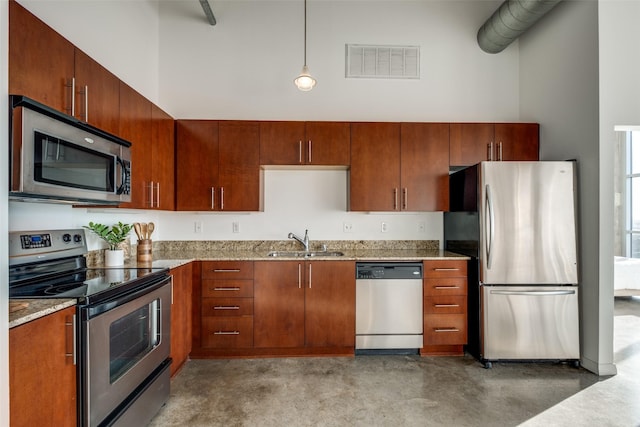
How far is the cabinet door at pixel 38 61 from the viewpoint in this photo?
1453mm

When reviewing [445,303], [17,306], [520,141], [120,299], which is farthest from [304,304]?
[520,141]

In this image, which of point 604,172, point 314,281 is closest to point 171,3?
point 314,281

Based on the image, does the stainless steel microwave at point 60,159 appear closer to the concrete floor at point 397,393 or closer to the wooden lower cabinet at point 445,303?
the concrete floor at point 397,393

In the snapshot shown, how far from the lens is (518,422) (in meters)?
2.08

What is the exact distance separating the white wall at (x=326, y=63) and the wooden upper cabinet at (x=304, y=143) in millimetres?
451

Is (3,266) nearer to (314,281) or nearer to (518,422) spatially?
(314,281)

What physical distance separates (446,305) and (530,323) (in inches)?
26.3

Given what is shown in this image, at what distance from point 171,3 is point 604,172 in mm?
4358

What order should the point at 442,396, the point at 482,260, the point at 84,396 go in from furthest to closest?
the point at 482,260 → the point at 442,396 → the point at 84,396

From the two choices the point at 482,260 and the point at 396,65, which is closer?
the point at 482,260

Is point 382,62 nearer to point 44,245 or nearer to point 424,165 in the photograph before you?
point 424,165

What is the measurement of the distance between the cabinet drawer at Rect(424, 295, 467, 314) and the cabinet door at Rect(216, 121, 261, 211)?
1.83 meters

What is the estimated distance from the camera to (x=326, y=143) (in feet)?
10.6

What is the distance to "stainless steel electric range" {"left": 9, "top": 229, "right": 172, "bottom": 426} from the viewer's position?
1.49 meters
